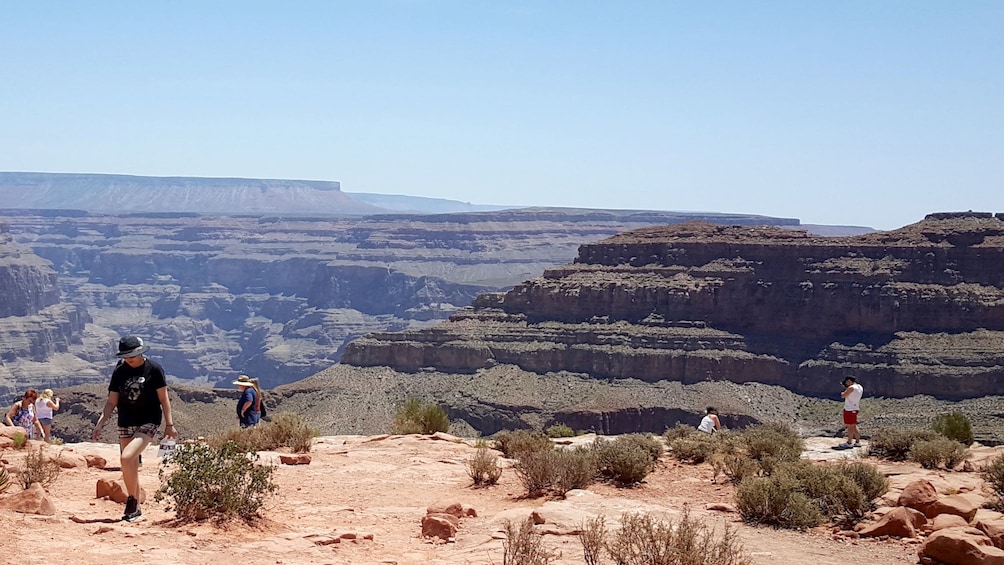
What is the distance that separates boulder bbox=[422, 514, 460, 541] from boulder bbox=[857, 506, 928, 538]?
16.5 ft

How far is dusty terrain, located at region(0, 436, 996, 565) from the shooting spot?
12.5m

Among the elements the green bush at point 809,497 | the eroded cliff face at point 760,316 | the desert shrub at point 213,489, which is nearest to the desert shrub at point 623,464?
the green bush at point 809,497

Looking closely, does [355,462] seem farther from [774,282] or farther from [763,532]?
[774,282]

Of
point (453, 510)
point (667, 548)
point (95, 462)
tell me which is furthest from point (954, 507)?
point (95, 462)

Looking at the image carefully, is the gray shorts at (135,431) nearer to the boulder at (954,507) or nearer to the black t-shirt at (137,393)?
the black t-shirt at (137,393)

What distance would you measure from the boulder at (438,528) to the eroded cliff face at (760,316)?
60.6m

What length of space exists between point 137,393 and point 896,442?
13.8 metres

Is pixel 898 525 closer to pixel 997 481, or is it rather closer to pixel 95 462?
pixel 997 481

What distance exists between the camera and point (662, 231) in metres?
95.8

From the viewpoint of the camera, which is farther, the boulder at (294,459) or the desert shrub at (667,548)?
the boulder at (294,459)

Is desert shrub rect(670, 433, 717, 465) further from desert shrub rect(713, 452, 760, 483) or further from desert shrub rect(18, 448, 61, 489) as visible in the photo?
desert shrub rect(18, 448, 61, 489)

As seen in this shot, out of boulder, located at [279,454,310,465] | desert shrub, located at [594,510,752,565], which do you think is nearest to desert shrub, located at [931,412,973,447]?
boulder, located at [279,454,310,465]

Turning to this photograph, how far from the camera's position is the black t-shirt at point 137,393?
45.9 feet

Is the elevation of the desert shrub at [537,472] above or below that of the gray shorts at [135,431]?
below
